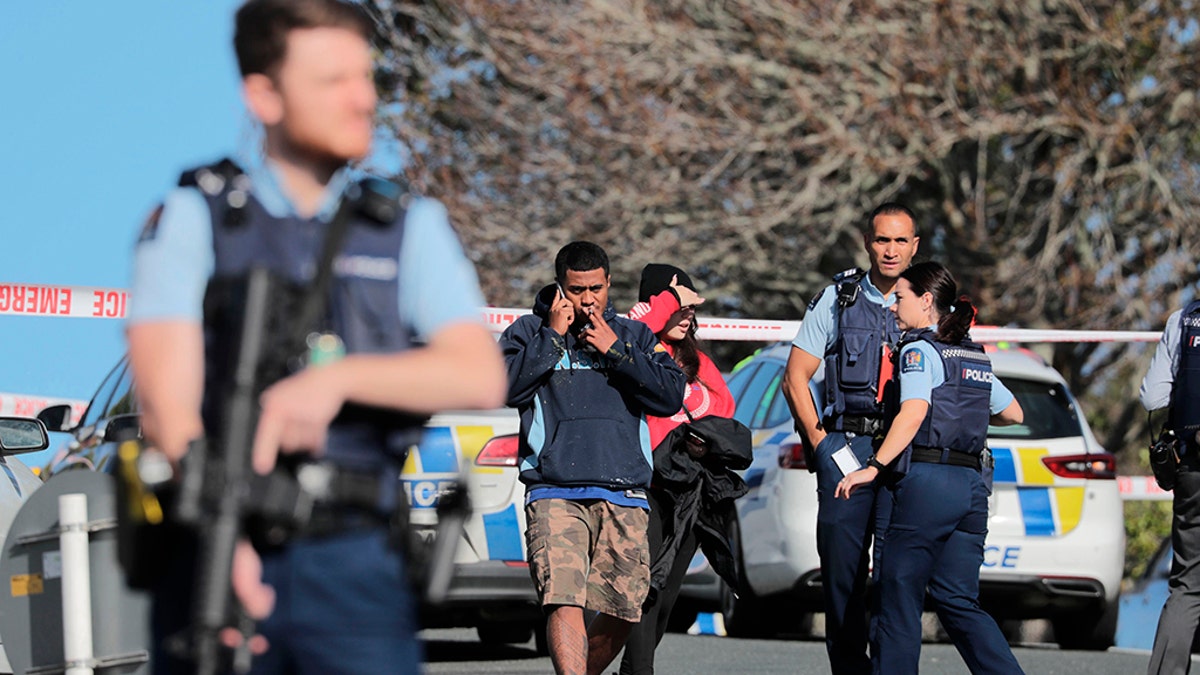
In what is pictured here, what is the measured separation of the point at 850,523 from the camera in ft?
24.3

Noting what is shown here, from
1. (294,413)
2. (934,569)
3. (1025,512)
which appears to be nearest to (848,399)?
(934,569)

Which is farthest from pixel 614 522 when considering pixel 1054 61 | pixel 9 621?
pixel 1054 61

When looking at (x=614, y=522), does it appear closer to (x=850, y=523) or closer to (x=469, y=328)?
(x=850, y=523)

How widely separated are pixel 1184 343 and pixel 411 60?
18.1 meters

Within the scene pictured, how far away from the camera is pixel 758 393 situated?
11.8 meters

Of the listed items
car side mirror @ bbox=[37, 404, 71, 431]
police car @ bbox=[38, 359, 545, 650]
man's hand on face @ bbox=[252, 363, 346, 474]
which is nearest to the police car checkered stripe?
police car @ bbox=[38, 359, 545, 650]

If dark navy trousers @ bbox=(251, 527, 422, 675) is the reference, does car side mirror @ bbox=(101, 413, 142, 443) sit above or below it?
above

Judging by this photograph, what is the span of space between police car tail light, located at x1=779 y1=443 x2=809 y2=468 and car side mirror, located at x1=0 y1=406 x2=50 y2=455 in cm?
382

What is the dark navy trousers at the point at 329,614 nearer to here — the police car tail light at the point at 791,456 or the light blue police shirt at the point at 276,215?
the light blue police shirt at the point at 276,215

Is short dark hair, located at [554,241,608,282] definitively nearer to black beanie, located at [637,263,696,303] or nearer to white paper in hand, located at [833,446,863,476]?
Answer: black beanie, located at [637,263,696,303]

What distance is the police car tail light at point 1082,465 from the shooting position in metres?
11.0

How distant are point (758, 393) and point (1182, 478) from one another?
4.03 metres

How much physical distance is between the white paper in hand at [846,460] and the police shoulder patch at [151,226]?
4.58m

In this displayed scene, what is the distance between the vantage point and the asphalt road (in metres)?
10.0
